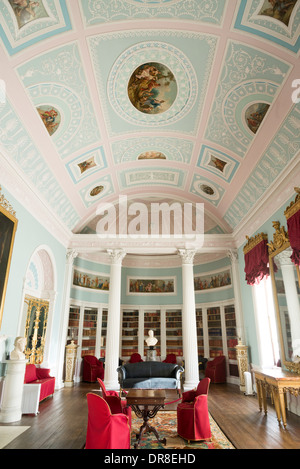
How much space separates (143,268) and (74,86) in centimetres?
1069

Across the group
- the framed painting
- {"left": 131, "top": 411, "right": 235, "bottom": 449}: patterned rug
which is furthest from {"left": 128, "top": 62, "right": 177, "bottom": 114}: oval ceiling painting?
{"left": 131, "top": 411, "right": 235, "bottom": 449}: patterned rug

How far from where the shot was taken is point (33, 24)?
5523mm

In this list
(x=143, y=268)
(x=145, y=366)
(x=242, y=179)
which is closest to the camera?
(x=242, y=179)

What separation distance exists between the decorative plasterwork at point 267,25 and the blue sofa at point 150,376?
10032 millimetres

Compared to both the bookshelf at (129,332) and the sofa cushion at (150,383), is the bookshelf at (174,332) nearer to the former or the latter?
the bookshelf at (129,332)

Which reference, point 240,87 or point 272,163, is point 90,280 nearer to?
point 272,163

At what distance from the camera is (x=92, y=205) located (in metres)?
12.8

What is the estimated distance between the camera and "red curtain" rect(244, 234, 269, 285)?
9.07 m

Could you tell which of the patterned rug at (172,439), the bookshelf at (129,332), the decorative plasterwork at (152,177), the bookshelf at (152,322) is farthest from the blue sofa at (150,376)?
the decorative plasterwork at (152,177)

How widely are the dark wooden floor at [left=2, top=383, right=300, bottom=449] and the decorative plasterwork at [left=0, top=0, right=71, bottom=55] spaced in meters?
7.60

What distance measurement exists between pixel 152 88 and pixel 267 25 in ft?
10.2

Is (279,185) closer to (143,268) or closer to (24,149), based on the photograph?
(24,149)
